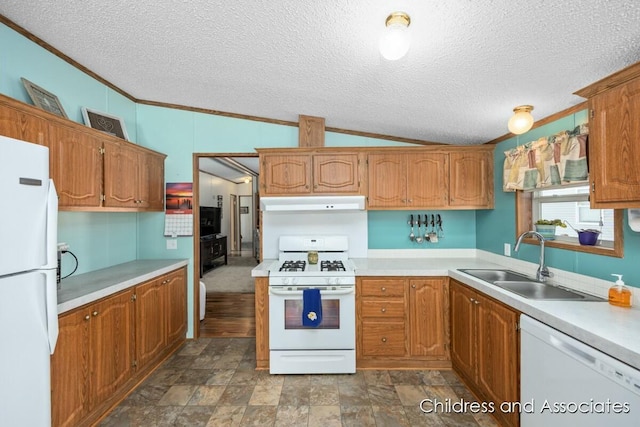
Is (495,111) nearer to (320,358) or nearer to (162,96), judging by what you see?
(320,358)

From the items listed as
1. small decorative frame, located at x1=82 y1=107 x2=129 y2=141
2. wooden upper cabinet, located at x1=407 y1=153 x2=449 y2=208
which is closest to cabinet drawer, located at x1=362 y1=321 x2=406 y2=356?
wooden upper cabinet, located at x1=407 y1=153 x2=449 y2=208

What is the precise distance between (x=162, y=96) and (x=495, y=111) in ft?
10.4

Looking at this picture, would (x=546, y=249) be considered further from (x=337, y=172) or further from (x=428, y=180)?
(x=337, y=172)

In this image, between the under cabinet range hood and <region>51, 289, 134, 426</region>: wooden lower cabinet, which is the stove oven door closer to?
the under cabinet range hood

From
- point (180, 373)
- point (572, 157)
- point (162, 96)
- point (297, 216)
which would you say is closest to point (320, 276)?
point (297, 216)

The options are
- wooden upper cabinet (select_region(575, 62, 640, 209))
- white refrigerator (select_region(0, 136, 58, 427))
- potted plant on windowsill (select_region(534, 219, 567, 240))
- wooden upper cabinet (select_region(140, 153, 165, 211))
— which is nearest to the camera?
white refrigerator (select_region(0, 136, 58, 427))

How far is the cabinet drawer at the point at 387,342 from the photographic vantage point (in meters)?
2.57

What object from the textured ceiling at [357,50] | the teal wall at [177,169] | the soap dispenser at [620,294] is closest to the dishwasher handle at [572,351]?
the soap dispenser at [620,294]

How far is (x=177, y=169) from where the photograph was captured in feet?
10.6

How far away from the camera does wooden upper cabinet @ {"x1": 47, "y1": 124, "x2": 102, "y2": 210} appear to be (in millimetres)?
1837

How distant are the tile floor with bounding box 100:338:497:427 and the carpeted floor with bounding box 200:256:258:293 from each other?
2449mm

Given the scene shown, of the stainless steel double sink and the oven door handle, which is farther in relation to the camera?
the oven door handle

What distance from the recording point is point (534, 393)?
1.52m

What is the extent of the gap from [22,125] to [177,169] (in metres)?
1.63
